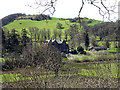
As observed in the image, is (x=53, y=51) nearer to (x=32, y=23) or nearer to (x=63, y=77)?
(x=63, y=77)

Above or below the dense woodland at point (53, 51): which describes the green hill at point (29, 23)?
above

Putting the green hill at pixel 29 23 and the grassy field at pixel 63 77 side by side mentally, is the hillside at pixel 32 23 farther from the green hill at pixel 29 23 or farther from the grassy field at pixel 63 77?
the grassy field at pixel 63 77

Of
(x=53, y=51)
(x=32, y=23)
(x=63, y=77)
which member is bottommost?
(x=63, y=77)

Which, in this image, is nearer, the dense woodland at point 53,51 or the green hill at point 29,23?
the green hill at point 29,23

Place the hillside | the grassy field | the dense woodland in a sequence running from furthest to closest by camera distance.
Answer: the grassy field, the dense woodland, the hillside

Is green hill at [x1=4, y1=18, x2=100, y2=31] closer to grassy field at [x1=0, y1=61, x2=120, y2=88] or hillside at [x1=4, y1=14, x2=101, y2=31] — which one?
hillside at [x1=4, y1=14, x2=101, y2=31]

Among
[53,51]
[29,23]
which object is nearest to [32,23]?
[29,23]

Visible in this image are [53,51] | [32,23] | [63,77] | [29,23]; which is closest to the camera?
[63,77]

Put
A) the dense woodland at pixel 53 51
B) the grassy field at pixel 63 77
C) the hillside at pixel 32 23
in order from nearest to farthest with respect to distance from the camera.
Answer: the hillside at pixel 32 23 → the dense woodland at pixel 53 51 → the grassy field at pixel 63 77

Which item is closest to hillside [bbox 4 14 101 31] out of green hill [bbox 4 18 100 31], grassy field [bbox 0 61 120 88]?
green hill [bbox 4 18 100 31]

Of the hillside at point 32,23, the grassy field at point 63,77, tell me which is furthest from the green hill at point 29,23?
the grassy field at point 63,77

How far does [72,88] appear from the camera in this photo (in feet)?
20.2

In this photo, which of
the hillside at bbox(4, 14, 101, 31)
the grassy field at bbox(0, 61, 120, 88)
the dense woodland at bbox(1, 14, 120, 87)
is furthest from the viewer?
the grassy field at bbox(0, 61, 120, 88)

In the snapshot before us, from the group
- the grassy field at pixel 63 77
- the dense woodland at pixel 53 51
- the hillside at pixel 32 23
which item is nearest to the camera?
the hillside at pixel 32 23
